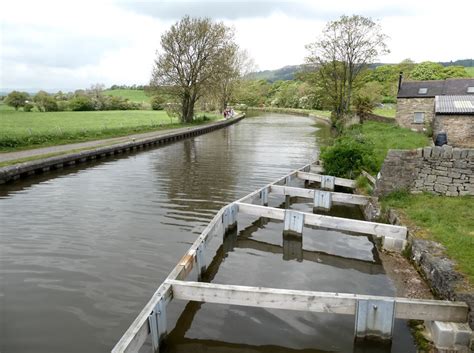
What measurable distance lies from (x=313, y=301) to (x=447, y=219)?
5130 millimetres

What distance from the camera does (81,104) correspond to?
67.9m

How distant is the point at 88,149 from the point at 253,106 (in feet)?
300

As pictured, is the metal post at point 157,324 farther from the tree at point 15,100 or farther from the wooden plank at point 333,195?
the tree at point 15,100

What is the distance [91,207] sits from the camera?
1130 cm

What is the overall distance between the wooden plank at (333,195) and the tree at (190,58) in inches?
1162

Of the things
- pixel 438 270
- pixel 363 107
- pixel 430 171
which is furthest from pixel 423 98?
pixel 438 270

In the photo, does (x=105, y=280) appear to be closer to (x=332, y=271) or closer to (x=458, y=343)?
(x=332, y=271)

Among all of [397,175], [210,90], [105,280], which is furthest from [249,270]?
[210,90]

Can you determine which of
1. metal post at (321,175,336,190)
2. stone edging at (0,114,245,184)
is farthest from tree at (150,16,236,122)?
metal post at (321,175,336,190)

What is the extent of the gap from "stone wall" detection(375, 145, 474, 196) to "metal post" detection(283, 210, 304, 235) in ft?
10.4

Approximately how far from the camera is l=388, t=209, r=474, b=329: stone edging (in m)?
5.21

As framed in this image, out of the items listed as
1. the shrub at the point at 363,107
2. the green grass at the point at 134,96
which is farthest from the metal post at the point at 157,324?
the green grass at the point at 134,96

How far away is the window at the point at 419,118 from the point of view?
31.8 m

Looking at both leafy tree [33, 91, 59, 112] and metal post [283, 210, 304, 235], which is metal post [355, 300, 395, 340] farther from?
leafy tree [33, 91, 59, 112]
